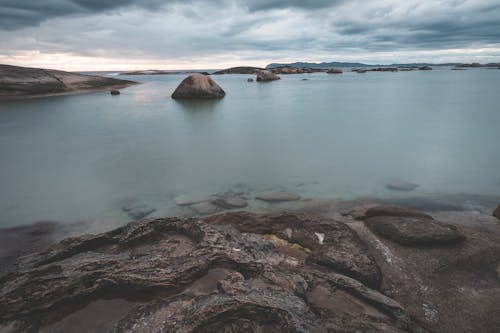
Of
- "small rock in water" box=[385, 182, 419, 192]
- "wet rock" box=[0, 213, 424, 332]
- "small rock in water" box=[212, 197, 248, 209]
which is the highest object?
"wet rock" box=[0, 213, 424, 332]

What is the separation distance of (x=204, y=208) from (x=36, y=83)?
31103 mm

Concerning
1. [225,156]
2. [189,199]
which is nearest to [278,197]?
[189,199]

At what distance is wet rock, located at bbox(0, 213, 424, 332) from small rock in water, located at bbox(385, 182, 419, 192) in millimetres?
3894

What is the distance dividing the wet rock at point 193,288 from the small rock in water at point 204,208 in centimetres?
195

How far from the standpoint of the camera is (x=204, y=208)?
647cm

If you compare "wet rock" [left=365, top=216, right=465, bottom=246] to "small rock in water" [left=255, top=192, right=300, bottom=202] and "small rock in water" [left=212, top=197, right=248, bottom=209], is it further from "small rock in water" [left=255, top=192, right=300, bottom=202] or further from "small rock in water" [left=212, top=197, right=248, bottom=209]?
"small rock in water" [left=212, top=197, right=248, bottom=209]

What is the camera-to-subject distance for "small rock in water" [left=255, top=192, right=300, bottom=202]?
6.88 m

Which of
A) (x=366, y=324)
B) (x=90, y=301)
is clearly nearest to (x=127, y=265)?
(x=90, y=301)

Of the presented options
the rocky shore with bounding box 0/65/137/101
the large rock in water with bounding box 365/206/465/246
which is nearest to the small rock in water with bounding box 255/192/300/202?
the large rock in water with bounding box 365/206/465/246

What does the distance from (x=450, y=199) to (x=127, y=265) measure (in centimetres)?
706

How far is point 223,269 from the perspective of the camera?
3.63 meters

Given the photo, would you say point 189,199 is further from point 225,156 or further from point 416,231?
→ point 416,231

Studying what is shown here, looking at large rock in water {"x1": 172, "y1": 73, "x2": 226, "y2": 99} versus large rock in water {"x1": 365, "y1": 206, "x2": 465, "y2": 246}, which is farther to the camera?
large rock in water {"x1": 172, "y1": 73, "x2": 226, "y2": 99}

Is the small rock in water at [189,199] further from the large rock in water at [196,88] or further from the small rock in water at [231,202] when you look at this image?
the large rock in water at [196,88]
